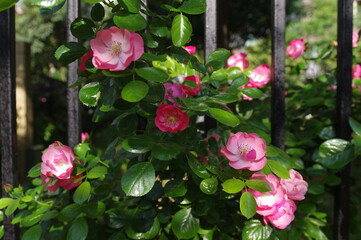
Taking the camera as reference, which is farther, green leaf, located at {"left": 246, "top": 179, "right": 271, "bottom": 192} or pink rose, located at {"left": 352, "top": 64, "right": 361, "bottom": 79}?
pink rose, located at {"left": 352, "top": 64, "right": 361, "bottom": 79}

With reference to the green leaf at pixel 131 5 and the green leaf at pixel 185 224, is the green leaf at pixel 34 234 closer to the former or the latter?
the green leaf at pixel 185 224

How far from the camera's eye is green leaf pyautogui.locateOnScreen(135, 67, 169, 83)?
28.3 inches

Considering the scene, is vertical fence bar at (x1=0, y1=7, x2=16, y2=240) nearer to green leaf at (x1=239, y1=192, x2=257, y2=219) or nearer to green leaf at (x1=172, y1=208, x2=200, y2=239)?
green leaf at (x1=172, y1=208, x2=200, y2=239)

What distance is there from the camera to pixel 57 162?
0.88 m

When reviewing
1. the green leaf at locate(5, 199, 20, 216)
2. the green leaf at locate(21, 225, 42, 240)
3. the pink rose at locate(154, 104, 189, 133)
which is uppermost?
the pink rose at locate(154, 104, 189, 133)

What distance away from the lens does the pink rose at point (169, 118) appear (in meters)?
0.82

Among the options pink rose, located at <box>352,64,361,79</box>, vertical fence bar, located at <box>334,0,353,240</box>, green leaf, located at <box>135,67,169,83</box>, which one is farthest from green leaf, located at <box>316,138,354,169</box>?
pink rose, located at <box>352,64,361,79</box>

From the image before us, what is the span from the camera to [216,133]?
1.07m

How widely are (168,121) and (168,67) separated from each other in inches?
12.7

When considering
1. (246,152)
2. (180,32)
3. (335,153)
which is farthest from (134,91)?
(335,153)

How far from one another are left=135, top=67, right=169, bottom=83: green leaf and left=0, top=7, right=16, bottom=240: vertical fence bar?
1.70 ft

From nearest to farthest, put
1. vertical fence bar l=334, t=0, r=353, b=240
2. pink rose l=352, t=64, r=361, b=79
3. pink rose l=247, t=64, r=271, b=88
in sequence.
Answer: vertical fence bar l=334, t=0, r=353, b=240 < pink rose l=247, t=64, r=271, b=88 < pink rose l=352, t=64, r=361, b=79

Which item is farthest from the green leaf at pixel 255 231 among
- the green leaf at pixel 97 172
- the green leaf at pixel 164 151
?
the green leaf at pixel 97 172

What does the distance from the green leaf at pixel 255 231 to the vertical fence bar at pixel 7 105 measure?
0.65 meters
